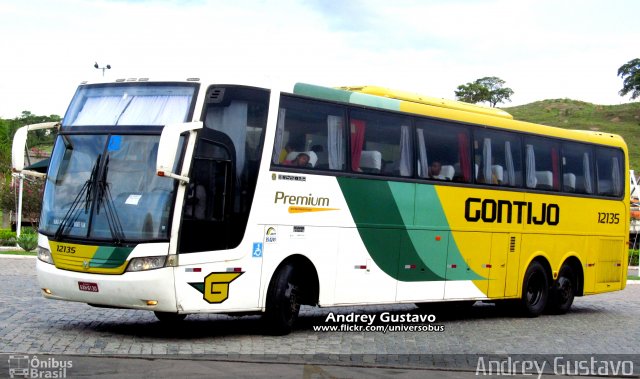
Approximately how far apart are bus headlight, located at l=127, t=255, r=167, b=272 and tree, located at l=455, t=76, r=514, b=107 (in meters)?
113

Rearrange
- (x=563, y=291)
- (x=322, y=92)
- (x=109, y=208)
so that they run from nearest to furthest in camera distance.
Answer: (x=109, y=208), (x=322, y=92), (x=563, y=291)

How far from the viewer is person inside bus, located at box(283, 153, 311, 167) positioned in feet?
48.3

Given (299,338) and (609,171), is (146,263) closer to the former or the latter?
(299,338)

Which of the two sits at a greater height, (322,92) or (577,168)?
(322,92)

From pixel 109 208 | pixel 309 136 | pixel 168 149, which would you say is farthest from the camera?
pixel 309 136

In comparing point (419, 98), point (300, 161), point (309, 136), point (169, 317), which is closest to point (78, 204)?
point (169, 317)

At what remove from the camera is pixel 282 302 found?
14.4 metres

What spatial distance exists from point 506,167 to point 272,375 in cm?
977

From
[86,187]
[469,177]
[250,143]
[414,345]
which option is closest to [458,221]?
[469,177]

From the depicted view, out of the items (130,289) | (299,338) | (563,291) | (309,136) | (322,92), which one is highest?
(322,92)

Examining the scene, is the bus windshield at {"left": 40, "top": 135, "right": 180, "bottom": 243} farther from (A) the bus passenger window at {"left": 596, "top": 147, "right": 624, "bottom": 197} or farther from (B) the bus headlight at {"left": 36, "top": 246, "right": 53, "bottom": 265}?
(A) the bus passenger window at {"left": 596, "top": 147, "right": 624, "bottom": 197}

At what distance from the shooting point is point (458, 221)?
18125 millimetres

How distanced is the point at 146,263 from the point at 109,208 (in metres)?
0.91

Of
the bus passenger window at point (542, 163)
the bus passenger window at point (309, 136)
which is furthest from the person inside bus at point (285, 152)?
the bus passenger window at point (542, 163)
